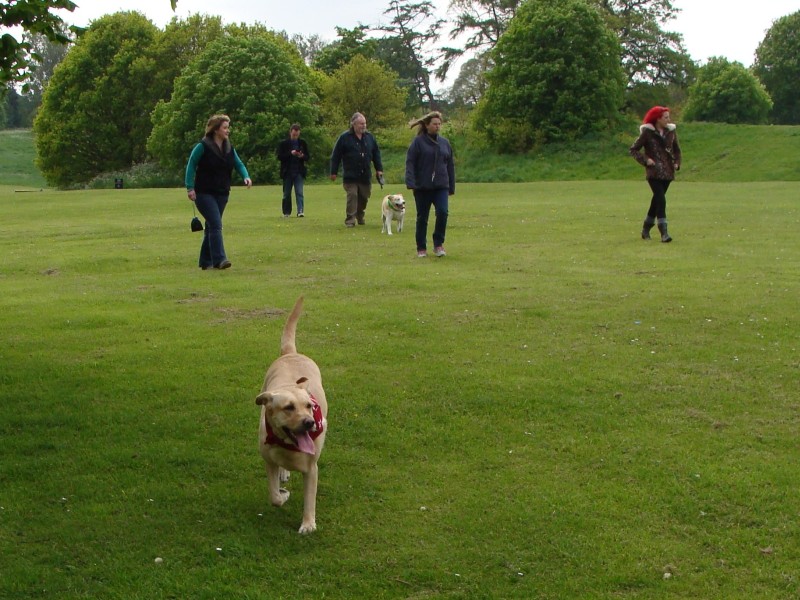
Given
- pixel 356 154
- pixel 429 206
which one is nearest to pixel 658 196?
pixel 429 206

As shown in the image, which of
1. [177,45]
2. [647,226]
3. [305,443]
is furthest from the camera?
[177,45]

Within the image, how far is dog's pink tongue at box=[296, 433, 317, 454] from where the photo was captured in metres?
5.36

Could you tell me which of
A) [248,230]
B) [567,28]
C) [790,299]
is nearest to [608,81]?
[567,28]

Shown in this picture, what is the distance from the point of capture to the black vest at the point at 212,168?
1404 centimetres

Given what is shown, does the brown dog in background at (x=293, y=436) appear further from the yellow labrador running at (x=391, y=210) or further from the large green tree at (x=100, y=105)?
the large green tree at (x=100, y=105)

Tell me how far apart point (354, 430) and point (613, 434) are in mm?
1967

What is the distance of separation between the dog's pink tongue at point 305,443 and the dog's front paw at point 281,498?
57 centimetres

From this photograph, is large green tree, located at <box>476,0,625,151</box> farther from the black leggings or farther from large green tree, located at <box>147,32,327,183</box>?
the black leggings

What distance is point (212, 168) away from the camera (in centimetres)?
1419

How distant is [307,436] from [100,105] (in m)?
64.1

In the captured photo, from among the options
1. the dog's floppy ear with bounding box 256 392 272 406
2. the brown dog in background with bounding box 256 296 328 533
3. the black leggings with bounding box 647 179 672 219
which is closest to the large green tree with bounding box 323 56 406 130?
the black leggings with bounding box 647 179 672 219

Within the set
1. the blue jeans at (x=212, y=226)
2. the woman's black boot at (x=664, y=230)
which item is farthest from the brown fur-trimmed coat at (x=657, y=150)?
the blue jeans at (x=212, y=226)

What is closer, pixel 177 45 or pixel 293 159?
pixel 293 159

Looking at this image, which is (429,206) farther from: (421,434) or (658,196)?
(421,434)
